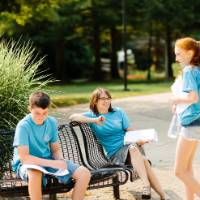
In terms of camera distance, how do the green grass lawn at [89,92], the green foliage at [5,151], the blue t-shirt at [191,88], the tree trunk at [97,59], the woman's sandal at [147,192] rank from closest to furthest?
the blue t-shirt at [191,88]
the green foliage at [5,151]
the woman's sandal at [147,192]
the green grass lawn at [89,92]
the tree trunk at [97,59]

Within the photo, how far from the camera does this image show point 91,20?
134 feet

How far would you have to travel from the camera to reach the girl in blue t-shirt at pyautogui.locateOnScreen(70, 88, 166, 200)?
615cm

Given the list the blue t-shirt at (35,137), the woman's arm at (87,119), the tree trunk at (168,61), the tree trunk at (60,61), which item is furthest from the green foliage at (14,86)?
the tree trunk at (60,61)

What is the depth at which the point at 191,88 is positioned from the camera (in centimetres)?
538

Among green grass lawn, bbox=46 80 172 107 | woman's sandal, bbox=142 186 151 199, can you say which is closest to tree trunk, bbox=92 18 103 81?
green grass lawn, bbox=46 80 172 107

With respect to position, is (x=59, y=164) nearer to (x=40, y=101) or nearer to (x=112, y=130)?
(x=40, y=101)

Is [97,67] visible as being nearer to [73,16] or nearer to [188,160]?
[73,16]

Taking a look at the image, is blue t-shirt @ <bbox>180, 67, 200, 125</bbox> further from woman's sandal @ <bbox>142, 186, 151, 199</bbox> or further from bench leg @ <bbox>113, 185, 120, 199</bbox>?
bench leg @ <bbox>113, 185, 120, 199</bbox>

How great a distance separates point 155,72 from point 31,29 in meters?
17.1

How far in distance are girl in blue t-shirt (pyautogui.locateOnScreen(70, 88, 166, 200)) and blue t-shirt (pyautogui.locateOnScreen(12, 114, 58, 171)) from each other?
0.80 m

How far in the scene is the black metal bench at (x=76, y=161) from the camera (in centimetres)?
549

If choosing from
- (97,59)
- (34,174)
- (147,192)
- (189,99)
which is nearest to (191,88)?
(189,99)

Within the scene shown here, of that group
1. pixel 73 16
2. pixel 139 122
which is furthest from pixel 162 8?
pixel 139 122

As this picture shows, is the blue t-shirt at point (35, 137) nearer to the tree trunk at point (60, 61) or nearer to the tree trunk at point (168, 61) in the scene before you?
the tree trunk at point (168, 61)
